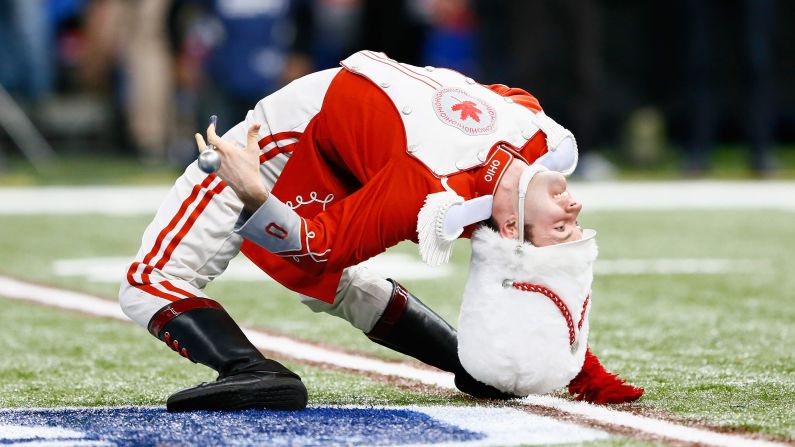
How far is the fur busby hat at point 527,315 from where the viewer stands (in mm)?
3211

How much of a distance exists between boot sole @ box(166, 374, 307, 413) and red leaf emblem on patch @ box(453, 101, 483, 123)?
66 centimetres

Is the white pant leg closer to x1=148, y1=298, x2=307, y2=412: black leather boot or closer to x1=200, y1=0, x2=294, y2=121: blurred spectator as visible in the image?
x1=148, y1=298, x2=307, y2=412: black leather boot

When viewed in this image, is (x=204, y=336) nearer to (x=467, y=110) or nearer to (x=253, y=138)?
(x=253, y=138)

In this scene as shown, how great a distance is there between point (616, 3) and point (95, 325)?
31.4 ft

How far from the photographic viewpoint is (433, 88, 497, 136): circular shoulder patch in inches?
133

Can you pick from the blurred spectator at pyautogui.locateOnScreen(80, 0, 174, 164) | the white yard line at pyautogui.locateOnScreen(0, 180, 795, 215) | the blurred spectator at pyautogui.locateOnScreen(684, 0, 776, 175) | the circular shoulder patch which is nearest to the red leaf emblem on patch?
the circular shoulder patch

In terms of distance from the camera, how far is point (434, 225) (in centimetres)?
320

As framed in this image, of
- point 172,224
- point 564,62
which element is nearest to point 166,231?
point 172,224

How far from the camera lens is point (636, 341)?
4.51 meters

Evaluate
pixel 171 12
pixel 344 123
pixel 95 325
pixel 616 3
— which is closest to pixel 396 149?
pixel 344 123

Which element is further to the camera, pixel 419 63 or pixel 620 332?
pixel 419 63

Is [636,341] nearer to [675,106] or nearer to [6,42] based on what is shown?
[6,42]

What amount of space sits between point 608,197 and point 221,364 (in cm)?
624

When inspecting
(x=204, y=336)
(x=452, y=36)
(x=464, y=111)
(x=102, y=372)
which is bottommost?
(x=102, y=372)
